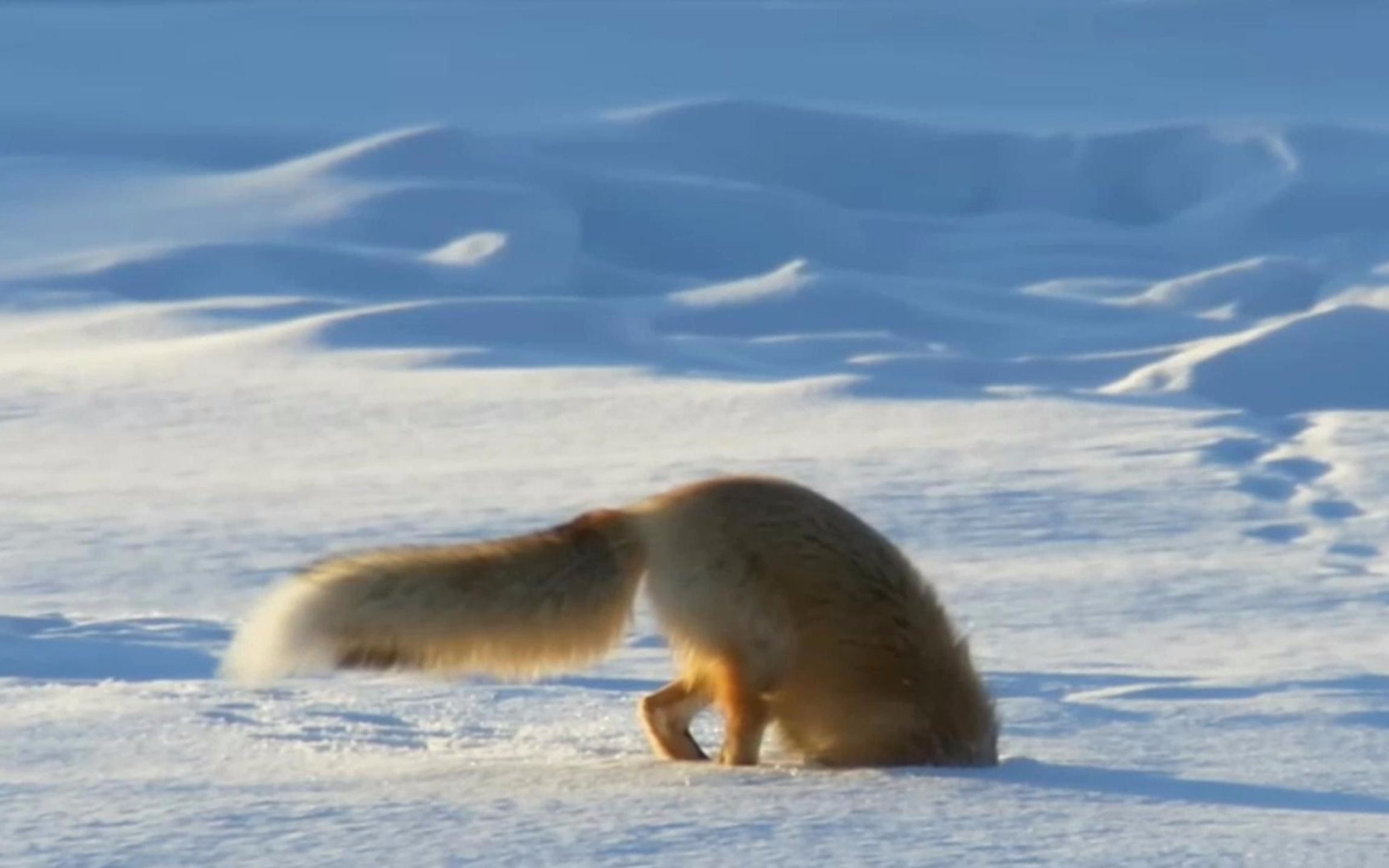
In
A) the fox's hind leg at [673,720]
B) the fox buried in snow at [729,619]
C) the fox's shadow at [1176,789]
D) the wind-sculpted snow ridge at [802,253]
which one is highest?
the wind-sculpted snow ridge at [802,253]

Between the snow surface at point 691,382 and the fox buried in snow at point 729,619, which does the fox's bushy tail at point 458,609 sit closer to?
the fox buried in snow at point 729,619

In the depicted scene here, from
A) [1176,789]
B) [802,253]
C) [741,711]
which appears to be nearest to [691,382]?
[802,253]

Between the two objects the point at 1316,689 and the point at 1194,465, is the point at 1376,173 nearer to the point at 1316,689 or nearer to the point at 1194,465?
the point at 1194,465

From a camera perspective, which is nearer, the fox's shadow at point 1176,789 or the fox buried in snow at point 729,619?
the fox's shadow at point 1176,789

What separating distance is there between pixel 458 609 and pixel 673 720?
398mm

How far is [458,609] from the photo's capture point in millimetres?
3582

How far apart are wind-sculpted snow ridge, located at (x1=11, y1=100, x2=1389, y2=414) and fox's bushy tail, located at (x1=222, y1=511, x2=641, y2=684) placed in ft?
22.1

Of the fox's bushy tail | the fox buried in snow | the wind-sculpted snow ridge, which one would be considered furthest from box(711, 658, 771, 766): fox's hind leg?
the wind-sculpted snow ridge

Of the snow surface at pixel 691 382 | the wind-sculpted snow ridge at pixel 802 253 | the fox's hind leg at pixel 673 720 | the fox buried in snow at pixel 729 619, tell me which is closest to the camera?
the snow surface at pixel 691 382

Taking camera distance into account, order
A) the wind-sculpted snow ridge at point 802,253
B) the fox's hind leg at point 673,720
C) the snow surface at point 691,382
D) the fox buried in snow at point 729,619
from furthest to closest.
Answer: the wind-sculpted snow ridge at point 802,253
the fox's hind leg at point 673,720
the fox buried in snow at point 729,619
the snow surface at point 691,382

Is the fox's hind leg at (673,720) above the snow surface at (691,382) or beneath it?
beneath

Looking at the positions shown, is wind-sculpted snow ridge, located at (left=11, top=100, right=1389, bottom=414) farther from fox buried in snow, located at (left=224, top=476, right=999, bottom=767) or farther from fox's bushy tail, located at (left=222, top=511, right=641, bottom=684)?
fox's bushy tail, located at (left=222, top=511, right=641, bottom=684)

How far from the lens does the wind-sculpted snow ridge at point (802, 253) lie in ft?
38.3

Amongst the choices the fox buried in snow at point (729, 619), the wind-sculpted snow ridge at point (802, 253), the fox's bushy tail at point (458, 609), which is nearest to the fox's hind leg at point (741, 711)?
the fox buried in snow at point (729, 619)
